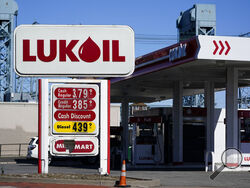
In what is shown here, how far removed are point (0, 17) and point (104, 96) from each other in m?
50.9

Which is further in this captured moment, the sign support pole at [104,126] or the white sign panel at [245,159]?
the white sign panel at [245,159]

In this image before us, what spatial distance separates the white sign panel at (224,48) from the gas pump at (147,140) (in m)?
8.15

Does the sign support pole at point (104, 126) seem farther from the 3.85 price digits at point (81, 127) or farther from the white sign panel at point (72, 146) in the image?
the 3.85 price digits at point (81, 127)

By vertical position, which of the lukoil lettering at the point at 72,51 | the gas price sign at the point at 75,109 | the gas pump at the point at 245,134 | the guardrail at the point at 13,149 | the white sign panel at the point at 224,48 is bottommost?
the guardrail at the point at 13,149

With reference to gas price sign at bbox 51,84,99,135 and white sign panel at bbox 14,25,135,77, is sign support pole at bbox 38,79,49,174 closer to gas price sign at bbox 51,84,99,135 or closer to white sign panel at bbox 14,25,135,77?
gas price sign at bbox 51,84,99,135

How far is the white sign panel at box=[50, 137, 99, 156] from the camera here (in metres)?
16.7

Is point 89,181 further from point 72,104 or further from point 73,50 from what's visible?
point 73,50

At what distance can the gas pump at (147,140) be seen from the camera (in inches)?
1186

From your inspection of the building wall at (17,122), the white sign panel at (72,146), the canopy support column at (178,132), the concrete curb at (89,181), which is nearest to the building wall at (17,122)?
the building wall at (17,122)

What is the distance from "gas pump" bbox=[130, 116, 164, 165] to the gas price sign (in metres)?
13.0

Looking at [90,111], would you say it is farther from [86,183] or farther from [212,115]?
[212,115]

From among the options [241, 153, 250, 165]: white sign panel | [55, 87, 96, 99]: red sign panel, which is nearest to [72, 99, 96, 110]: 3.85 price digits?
[55, 87, 96, 99]: red sign panel

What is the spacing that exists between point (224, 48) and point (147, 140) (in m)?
9.56

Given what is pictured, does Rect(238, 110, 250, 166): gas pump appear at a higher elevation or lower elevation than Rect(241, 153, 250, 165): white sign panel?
higher
